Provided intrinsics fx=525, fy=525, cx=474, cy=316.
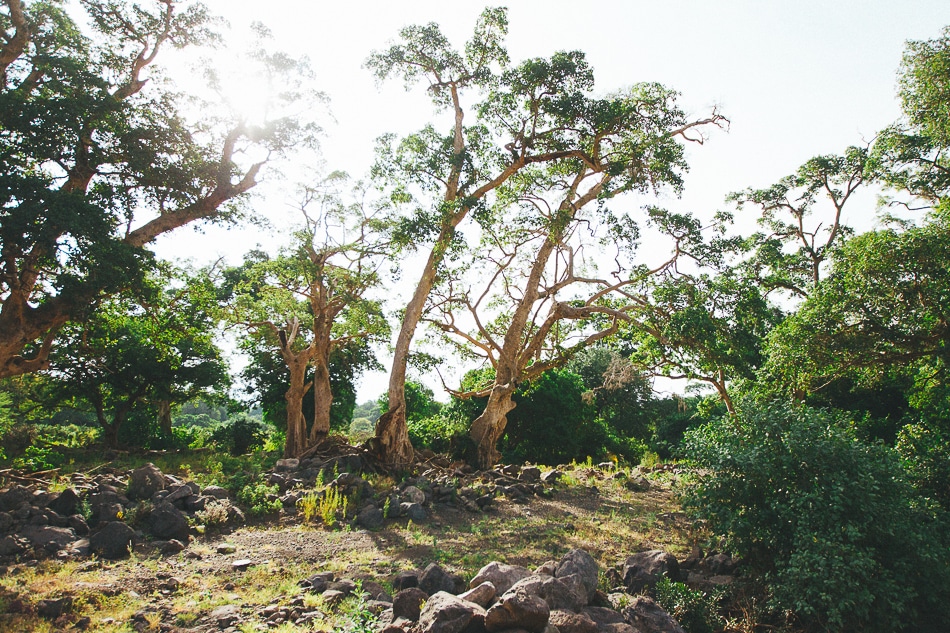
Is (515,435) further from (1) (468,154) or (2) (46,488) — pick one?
(2) (46,488)

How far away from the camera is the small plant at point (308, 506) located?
859cm

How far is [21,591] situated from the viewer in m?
4.83

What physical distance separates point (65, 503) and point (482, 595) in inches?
255

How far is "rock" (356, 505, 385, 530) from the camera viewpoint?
8.44 m

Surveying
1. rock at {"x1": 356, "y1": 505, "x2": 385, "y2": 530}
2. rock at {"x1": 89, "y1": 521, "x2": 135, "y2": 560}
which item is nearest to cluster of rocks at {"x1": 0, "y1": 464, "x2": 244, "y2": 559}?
rock at {"x1": 89, "y1": 521, "x2": 135, "y2": 560}

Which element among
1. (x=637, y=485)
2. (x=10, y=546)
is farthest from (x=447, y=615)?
(x=637, y=485)

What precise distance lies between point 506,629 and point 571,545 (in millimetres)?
3822

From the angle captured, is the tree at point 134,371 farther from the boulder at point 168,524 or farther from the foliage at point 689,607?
the foliage at point 689,607

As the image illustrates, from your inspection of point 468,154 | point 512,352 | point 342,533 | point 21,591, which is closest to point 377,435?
point 512,352

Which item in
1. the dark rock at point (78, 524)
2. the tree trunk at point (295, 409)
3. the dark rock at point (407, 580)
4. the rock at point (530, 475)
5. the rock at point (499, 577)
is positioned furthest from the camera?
the tree trunk at point (295, 409)

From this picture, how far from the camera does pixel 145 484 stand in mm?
8375

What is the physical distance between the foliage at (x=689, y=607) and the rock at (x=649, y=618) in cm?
35

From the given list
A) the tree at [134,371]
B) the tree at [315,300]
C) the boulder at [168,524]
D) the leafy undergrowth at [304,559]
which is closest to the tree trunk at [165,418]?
the tree at [134,371]

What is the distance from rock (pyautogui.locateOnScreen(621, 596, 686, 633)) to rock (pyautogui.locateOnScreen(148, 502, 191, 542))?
5.78 metres
